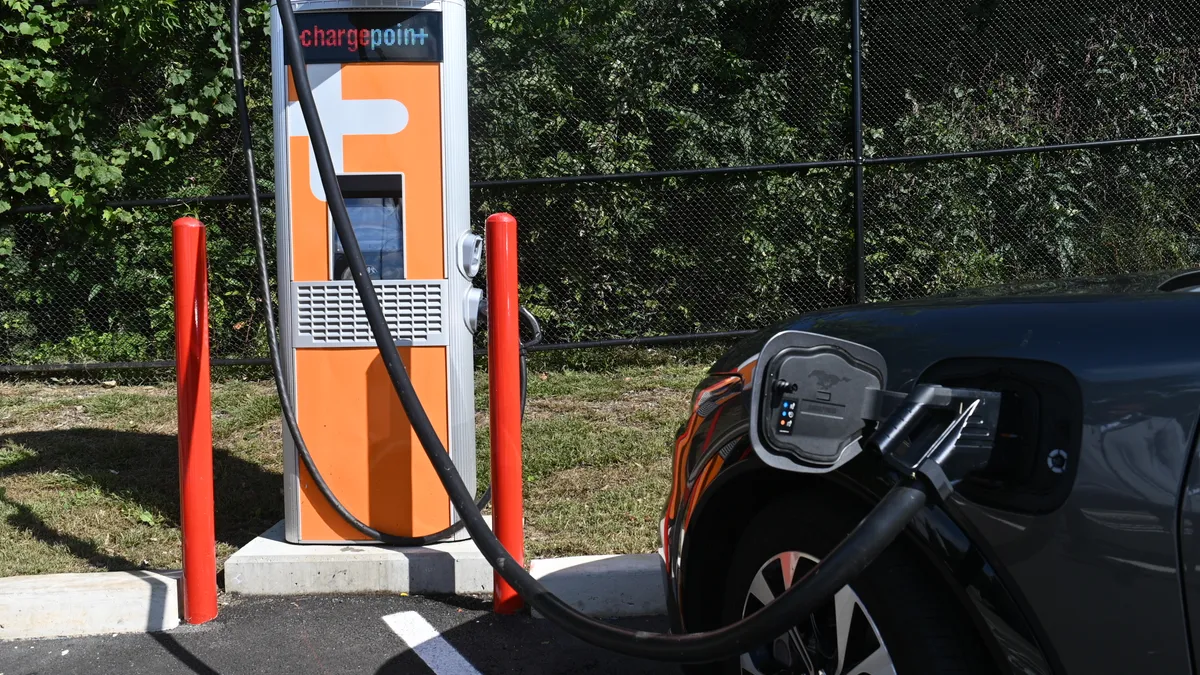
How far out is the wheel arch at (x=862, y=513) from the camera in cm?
180

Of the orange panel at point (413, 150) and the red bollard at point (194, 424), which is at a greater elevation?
the orange panel at point (413, 150)

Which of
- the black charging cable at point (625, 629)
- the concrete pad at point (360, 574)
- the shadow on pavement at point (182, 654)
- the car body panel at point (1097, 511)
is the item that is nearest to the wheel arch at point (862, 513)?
the car body panel at point (1097, 511)

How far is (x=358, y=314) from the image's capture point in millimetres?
4004

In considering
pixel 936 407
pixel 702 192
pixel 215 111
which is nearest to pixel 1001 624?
pixel 936 407

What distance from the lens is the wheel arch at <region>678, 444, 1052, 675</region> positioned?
5.92 ft

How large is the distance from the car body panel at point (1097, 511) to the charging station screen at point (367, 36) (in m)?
2.56

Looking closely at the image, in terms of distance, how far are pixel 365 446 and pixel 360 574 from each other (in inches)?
18.7

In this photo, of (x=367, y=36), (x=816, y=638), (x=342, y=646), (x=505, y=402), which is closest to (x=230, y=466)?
(x=342, y=646)

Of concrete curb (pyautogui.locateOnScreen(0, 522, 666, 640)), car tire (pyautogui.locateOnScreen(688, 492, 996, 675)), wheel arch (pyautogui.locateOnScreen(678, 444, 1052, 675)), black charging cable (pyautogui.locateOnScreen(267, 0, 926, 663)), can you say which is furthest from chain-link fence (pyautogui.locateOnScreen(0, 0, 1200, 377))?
car tire (pyautogui.locateOnScreen(688, 492, 996, 675))

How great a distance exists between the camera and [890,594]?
77.0 inches

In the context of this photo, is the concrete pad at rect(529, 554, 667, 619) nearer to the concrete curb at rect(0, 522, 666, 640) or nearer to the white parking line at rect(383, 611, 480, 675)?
the concrete curb at rect(0, 522, 666, 640)

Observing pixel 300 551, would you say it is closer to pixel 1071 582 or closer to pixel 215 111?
pixel 1071 582

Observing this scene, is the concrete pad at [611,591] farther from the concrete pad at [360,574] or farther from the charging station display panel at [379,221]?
the charging station display panel at [379,221]

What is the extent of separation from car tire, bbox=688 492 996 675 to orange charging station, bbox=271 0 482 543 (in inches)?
73.9
